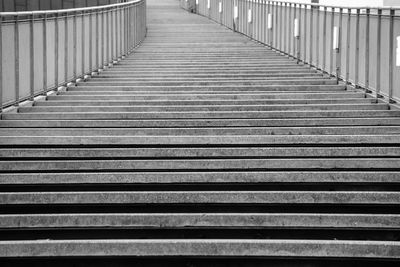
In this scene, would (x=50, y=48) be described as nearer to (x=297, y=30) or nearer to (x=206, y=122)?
(x=206, y=122)

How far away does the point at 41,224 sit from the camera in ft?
17.6

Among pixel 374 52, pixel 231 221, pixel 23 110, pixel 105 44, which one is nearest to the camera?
pixel 231 221

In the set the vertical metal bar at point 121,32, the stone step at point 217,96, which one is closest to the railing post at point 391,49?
the stone step at point 217,96

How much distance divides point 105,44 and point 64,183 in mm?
7921

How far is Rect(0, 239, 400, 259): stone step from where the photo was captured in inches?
189

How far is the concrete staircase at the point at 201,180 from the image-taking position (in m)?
4.86

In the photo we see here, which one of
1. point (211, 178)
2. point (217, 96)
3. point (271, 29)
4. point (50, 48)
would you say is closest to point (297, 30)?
point (271, 29)

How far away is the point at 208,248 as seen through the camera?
15.9ft

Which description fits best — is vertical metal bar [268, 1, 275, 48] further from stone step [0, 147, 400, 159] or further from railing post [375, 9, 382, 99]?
stone step [0, 147, 400, 159]

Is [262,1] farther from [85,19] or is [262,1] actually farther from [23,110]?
[23,110]

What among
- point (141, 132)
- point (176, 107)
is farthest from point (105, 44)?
point (141, 132)

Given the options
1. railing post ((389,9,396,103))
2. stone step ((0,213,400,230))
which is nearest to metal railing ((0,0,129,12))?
railing post ((389,9,396,103))

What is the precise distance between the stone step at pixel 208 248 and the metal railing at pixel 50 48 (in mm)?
3383

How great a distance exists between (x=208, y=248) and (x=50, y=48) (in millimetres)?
5352
